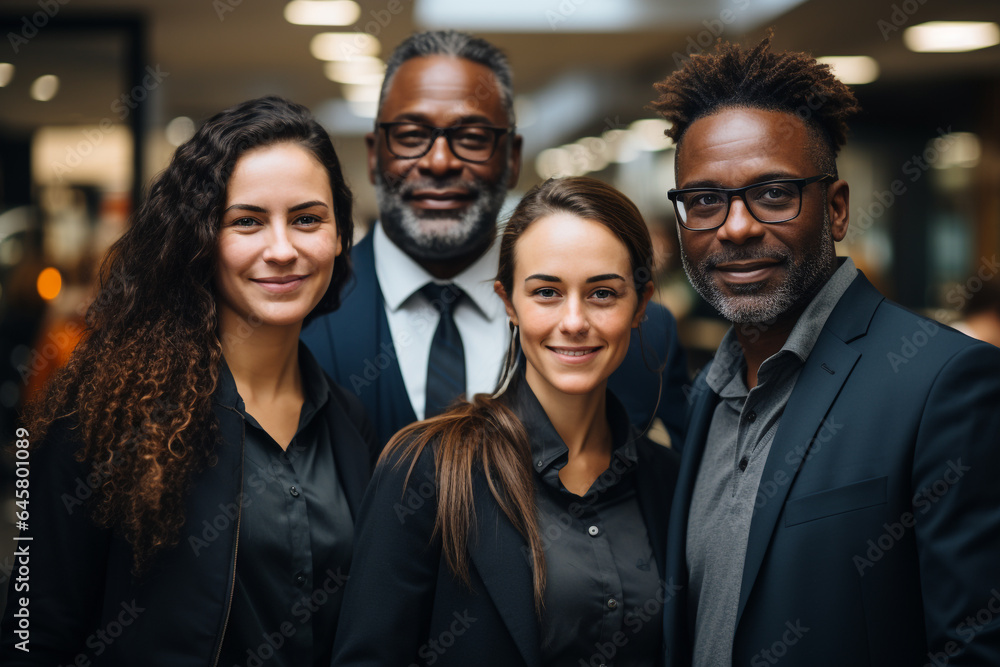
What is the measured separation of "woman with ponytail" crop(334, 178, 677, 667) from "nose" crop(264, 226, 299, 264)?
0.48m

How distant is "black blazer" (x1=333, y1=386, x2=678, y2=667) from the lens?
1706 millimetres

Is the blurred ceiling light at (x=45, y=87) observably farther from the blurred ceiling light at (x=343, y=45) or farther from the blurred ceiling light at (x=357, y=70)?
the blurred ceiling light at (x=357, y=70)

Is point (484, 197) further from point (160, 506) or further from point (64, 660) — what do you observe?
point (64, 660)

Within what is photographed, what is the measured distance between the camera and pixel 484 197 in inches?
105

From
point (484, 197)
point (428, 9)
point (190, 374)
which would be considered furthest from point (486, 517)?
point (428, 9)

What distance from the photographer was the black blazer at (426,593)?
171 cm

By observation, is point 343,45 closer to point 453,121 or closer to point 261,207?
point 453,121

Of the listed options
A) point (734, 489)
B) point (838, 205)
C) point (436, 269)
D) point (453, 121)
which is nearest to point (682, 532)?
point (734, 489)

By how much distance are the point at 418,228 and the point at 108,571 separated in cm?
133

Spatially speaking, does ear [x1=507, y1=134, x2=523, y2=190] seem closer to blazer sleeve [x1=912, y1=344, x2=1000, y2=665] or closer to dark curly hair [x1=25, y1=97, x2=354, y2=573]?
dark curly hair [x1=25, y1=97, x2=354, y2=573]

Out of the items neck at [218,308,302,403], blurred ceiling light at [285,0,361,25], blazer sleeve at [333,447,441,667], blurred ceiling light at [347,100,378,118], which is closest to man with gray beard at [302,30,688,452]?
neck at [218,308,302,403]

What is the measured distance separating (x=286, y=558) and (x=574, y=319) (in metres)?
0.83

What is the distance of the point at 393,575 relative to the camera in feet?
5.65

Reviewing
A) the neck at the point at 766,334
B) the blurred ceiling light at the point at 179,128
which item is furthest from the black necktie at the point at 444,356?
the blurred ceiling light at the point at 179,128
